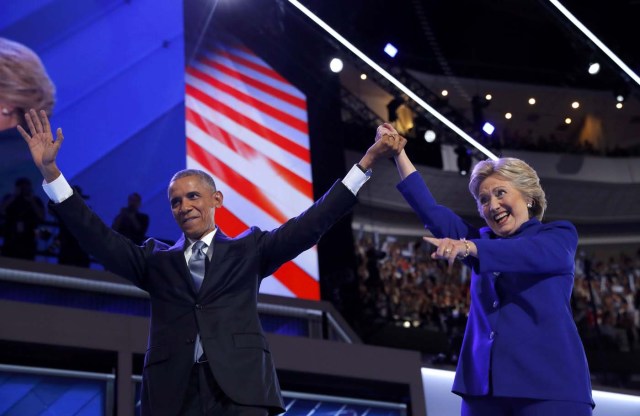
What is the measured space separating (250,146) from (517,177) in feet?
20.5

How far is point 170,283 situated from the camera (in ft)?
8.04

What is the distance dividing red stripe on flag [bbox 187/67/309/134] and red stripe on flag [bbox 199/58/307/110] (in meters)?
0.16

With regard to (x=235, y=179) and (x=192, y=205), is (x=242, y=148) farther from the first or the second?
(x=192, y=205)

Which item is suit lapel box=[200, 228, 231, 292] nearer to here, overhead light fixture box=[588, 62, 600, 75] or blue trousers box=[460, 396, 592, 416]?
blue trousers box=[460, 396, 592, 416]

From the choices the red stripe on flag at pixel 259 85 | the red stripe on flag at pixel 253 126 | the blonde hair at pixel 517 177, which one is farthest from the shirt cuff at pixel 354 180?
the red stripe on flag at pixel 259 85

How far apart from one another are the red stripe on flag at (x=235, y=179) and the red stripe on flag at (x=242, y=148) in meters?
0.22

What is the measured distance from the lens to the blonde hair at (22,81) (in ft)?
22.0

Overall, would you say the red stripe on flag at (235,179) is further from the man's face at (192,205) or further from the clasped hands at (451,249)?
the clasped hands at (451,249)

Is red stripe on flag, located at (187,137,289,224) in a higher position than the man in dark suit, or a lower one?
higher

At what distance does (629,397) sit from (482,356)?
17.6 ft

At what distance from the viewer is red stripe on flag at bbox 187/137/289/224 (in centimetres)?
812

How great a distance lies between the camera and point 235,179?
8391 millimetres


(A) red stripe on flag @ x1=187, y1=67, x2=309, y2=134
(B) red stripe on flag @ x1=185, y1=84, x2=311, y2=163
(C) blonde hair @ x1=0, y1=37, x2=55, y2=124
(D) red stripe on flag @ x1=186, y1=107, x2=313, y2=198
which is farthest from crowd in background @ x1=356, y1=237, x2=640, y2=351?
(C) blonde hair @ x1=0, y1=37, x2=55, y2=124

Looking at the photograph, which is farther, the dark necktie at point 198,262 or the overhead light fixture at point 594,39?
the overhead light fixture at point 594,39
